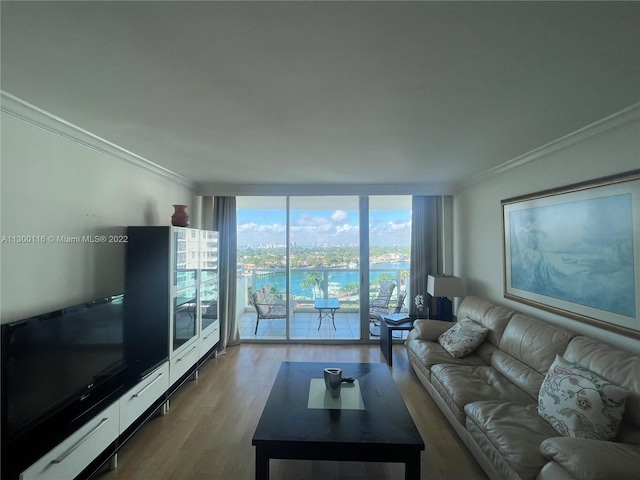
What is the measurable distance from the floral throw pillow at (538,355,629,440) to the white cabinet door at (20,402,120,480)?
9.59 feet

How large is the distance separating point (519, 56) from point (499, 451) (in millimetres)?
2134

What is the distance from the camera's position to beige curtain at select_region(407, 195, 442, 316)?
456 centimetres

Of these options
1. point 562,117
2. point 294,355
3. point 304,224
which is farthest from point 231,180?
point 562,117

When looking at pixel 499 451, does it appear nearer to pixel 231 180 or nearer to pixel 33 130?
pixel 33 130

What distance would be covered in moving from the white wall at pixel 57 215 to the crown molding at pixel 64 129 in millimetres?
27

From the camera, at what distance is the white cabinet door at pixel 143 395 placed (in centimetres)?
213

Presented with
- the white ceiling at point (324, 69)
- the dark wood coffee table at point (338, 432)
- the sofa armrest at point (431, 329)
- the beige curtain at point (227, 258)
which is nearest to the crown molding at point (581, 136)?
the white ceiling at point (324, 69)

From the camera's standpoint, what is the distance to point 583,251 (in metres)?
2.27

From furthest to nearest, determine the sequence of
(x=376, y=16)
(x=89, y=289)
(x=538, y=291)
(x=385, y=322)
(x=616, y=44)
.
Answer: (x=385, y=322) → (x=538, y=291) → (x=89, y=289) → (x=616, y=44) → (x=376, y=16)

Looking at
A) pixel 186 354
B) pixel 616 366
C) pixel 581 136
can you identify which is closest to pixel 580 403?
pixel 616 366

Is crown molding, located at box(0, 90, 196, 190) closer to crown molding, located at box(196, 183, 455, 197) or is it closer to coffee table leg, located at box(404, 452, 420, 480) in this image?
crown molding, located at box(196, 183, 455, 197)

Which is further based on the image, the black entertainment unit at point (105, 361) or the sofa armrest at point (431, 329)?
the sofa armrest at point (431, 329)

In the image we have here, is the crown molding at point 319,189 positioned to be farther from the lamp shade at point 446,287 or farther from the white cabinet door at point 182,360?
the white cabinet door at point 182,360

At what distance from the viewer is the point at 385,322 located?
3.90m
